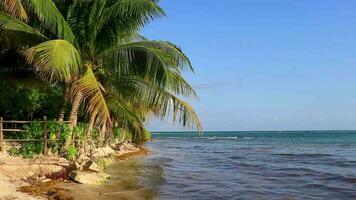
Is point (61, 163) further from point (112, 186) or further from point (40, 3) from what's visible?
point (40, 3)

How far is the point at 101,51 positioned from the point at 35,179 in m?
5.20

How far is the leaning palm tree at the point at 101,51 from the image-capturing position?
46.3ft

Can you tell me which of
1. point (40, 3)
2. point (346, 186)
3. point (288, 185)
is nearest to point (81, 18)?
point (40, 3)

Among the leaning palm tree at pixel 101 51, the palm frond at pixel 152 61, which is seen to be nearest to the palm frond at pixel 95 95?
the leaning palm tree at pixel 101 51

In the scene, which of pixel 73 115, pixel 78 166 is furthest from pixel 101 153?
pixel 78 166

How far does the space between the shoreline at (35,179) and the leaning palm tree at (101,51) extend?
6.92 feet

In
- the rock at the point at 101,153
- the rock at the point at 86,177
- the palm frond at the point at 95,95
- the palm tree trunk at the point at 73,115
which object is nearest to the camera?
the rock at the point at 86,177

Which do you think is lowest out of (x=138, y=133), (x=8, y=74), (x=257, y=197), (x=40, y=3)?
(x=257, y=197)

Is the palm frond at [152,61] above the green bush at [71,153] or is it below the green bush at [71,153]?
above

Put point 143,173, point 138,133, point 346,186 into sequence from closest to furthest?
point 346,186 → point 143,173 → point 138,133

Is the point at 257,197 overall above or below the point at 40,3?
below

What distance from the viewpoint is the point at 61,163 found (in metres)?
14.8

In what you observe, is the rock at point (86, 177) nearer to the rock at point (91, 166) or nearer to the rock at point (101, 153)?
the rock at point (91, 166)

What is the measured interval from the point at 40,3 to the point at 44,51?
168 centimetres
